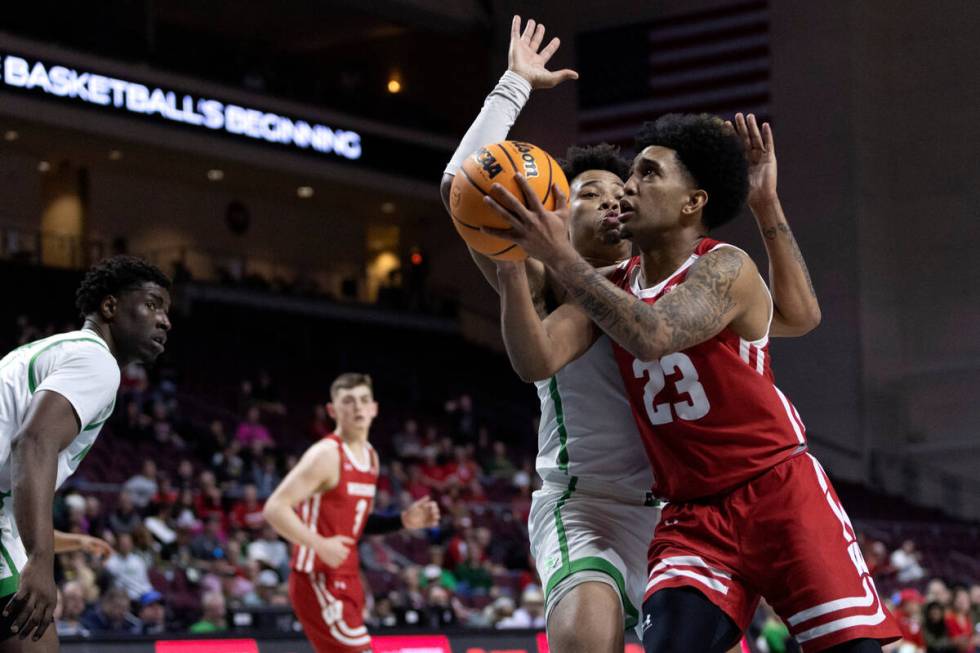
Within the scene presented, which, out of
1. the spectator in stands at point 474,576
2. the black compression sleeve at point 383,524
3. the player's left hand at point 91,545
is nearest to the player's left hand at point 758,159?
the player's left hand at point 91,545

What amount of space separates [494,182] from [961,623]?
37.6 ft

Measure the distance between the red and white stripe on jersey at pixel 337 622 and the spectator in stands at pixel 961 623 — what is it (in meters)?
7.66

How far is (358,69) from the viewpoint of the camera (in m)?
31.8

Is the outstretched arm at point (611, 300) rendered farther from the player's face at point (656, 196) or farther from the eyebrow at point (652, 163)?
the eyebrow at point (652, 163)

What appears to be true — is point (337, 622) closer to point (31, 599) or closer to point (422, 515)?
point (422, 515)

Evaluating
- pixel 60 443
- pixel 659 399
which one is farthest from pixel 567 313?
pixel 60 443

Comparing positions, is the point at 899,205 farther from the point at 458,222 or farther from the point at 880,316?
the point at 458,222

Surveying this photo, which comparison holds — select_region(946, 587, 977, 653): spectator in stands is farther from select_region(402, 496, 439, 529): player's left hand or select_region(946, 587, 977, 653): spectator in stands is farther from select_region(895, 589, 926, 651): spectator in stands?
select_region(402, 496, 439, 529): player's left hand

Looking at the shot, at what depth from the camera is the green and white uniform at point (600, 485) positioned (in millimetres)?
4527

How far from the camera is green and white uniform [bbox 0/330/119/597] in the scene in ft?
14.0

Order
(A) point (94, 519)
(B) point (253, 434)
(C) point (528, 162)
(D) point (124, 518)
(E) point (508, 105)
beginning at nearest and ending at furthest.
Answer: (C) point (528, 162) < (E) point (508, 105) < (A) point (94, 519) < (D) point (124, 518) < (B) point (253, 434)

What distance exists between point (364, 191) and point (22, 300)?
8.82 meters

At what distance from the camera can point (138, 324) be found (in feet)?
15.3

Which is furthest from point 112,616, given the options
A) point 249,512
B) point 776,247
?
point 776,247
